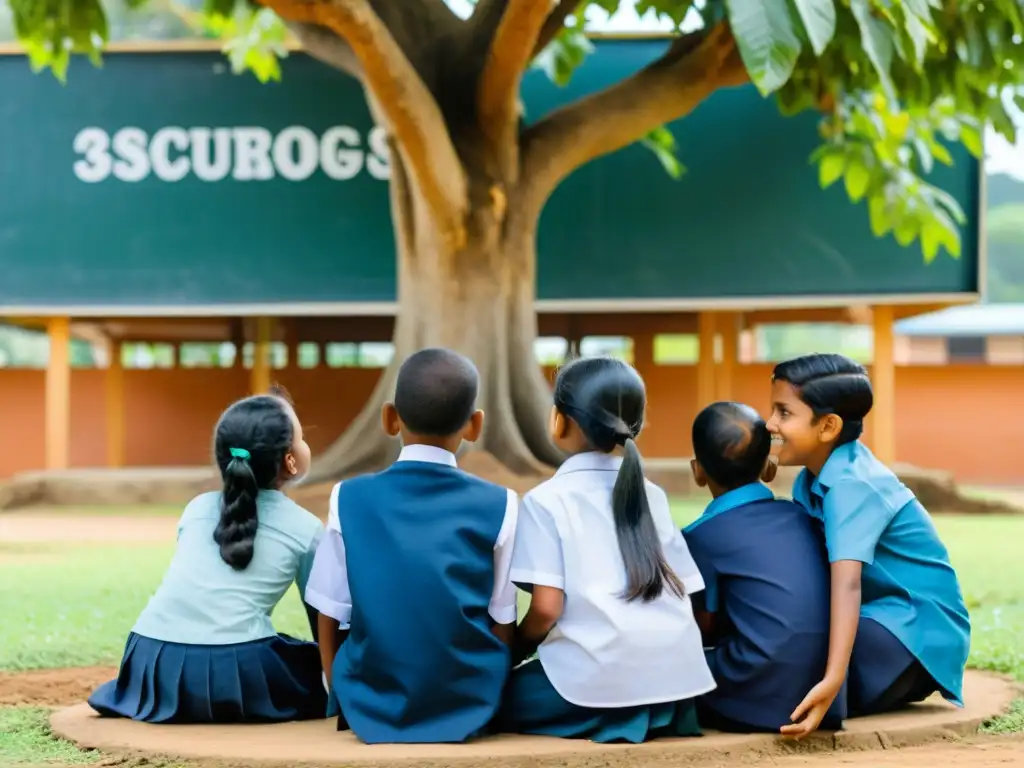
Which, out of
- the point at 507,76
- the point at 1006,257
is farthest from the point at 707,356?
the point at 1006,257

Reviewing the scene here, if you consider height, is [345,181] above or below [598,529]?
above

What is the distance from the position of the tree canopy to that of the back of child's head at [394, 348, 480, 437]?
170 cm

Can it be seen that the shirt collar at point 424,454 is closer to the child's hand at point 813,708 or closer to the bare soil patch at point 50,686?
the child's hand at point 813,708

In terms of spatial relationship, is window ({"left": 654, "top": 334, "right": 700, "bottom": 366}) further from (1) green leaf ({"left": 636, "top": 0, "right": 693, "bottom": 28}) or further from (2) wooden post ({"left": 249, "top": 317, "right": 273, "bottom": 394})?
(1) green leaf ({"left": 636, "top": 0, "right": 693, "bottom": 28})

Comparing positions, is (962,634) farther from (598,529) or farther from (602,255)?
(602,255)

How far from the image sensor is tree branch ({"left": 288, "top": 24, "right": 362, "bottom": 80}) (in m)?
10.7

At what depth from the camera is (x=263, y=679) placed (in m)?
3.58

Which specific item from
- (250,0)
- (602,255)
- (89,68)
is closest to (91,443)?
(89,68)

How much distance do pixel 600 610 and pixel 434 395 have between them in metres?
0.70

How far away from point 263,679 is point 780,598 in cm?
143

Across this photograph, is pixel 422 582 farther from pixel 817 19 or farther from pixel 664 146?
pixel 664 146

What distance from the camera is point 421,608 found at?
126 inches

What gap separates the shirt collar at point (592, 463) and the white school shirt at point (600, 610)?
0.02m

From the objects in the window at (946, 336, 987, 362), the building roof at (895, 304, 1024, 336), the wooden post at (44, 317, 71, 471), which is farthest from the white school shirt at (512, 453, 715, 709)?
the window at (946, 336, 987, 362)
